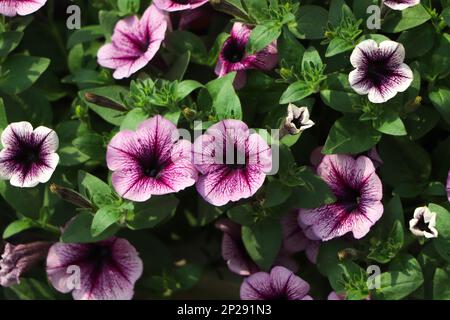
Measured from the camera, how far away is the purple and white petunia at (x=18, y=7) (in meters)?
1.77

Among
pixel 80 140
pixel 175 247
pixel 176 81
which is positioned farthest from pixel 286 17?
pixel 175 247

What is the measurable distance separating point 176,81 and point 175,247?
0.66 m

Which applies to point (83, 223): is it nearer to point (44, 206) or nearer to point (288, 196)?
point (44, 206)

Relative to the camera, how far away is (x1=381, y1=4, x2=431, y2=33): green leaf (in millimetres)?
1681

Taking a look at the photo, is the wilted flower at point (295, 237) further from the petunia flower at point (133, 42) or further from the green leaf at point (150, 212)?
the petunia flower at point (133, 42)

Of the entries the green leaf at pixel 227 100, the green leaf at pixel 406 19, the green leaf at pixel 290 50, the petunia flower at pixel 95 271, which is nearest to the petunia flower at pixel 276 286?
the petunia flower at pixel 95 271

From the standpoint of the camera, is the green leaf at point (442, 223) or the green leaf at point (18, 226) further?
the green leaf at point (18, 226)

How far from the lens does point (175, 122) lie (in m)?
1.69

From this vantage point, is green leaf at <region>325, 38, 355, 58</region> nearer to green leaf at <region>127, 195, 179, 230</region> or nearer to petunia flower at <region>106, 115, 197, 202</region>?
petunia flower at <region>106, 115, 197, 202</region>

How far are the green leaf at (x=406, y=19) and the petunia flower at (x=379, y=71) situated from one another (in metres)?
0.10

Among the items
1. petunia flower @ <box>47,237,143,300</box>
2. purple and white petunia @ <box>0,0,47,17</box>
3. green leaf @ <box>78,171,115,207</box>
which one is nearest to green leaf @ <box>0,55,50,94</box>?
purple and white petunia @ <box>0,0,47,17</box>

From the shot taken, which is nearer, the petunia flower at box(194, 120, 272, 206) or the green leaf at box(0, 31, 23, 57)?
the petunia flower at box(194, 120, 272, 206)

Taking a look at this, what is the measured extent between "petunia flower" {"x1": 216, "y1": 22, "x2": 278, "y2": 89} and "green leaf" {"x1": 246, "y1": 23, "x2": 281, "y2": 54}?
7 centimetres

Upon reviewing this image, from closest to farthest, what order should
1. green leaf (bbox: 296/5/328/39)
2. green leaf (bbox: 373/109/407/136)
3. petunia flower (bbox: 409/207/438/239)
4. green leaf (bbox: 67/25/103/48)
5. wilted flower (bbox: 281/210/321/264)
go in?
1. petunia flower (bbox: 409/207/438/239)
2. green leaf (bbox: 373/109/407/136)
3. green leaf (bbox: 296/5/328/39)
4. wilted flower (bbox: 281/210/321/264)
5. green leaf (bbox: 67/25/103/48)
